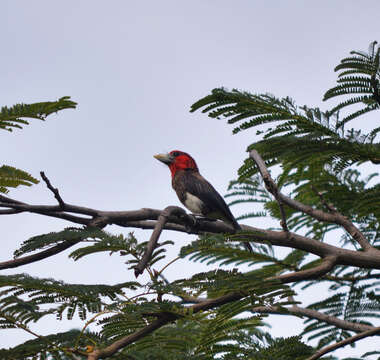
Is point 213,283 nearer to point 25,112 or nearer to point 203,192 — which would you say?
point 25,112

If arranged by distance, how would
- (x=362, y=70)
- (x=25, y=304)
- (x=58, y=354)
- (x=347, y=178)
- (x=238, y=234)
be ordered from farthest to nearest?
(x=347, y=178)
(x=362, y=70)
(x=238, y=234)
(x=58, y=354)
(x=25, y=304)

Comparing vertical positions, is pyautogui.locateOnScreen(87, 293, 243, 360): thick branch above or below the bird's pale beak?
below

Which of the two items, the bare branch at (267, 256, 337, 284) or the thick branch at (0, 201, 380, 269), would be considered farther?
the bare branch at (267, 256, 337, 284)

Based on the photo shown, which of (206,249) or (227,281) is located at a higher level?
(206,249)

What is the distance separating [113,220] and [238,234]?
70 cm

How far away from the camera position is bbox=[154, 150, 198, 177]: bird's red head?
7.62 metres

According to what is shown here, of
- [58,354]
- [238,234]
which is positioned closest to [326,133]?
[238,234]

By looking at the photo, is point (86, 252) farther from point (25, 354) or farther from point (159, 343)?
point (159, 343)

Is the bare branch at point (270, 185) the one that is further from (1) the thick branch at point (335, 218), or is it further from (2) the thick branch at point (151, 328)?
(2) the thick branch at point (151, 328)

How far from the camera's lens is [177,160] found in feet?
25.3

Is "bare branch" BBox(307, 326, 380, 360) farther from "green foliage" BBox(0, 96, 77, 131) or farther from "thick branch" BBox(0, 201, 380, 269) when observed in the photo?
"green foliage" BBox(0, 96, 77, 131)

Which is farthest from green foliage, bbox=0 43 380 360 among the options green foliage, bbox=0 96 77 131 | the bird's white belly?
the bird's white belly

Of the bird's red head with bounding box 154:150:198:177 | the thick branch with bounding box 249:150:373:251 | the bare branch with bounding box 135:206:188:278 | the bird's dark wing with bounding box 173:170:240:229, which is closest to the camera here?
the bare branch with bounding box 135:206:188:278

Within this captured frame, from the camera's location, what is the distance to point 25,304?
276cm
